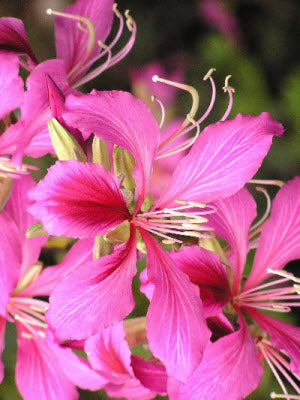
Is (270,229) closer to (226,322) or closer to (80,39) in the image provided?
(226,322)

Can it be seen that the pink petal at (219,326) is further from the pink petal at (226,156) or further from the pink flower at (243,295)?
the pink petal at (226,156)

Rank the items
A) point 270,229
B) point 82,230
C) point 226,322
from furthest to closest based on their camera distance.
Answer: point 270,229 < point 226,322 < point 82,230

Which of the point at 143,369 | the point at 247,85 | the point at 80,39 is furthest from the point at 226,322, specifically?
the point at 247,85

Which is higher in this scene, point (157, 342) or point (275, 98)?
point (275, 98)

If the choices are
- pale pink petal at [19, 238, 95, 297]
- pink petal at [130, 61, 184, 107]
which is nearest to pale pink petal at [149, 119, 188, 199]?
pink petal at [130, 61, 184, 107]

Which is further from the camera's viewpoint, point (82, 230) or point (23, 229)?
point (23, 229)

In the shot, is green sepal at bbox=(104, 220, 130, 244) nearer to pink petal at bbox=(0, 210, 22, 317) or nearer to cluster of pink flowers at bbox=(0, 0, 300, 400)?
cluster of pink flowers at bbox=(0, 0, 300, 400)

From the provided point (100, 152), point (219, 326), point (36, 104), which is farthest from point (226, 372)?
point (36, 104)
